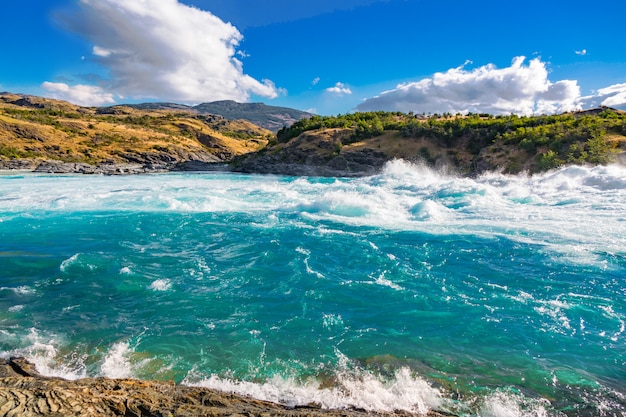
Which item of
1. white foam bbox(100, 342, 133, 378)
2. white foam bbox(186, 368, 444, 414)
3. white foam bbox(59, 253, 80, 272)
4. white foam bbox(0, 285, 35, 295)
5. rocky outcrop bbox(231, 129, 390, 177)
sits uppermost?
rocky outcrop bbox(231, 129, 390, 177)

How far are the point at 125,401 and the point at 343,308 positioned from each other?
18.2 feet

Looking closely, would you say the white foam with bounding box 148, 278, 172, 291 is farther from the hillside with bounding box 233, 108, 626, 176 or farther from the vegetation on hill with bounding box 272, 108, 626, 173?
the hillside with bounding box 233, 108, 626, 176

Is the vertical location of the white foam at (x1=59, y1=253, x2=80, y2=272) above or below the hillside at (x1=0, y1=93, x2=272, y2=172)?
below

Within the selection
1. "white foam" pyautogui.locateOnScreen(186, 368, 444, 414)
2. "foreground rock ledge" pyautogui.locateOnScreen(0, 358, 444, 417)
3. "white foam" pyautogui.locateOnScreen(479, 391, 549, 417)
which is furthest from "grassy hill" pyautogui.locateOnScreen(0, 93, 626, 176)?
"foreground rock ledge" pyautogui.locateOnScreen(0, 358, 444, 417)

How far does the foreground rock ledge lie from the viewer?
414 cm

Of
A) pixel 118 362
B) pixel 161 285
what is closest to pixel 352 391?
pixel 118 362

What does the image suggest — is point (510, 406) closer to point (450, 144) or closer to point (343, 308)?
point (343, 308)

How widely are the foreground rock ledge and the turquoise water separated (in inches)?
31.1

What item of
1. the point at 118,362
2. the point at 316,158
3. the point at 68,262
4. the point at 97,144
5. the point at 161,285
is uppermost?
the point at 97,144

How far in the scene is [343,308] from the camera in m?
9.06

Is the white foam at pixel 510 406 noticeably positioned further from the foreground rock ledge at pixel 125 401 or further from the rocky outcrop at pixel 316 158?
the rocky outcrop at pixel 316 158

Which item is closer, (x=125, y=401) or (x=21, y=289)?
(x=125, y=401)

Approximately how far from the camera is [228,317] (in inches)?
335

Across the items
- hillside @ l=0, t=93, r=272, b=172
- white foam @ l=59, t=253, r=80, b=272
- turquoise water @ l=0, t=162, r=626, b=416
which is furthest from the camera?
hillside @ l=0, t=93, r=272, b=172
